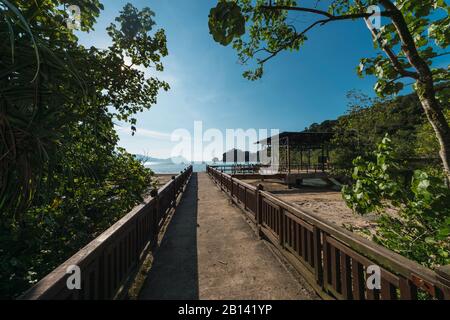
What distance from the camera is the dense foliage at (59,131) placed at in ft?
5.56

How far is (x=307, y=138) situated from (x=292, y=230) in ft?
67.3

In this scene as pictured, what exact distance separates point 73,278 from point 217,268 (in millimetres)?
2461

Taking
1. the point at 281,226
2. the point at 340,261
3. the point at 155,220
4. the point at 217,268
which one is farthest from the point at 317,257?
the point at 155,220

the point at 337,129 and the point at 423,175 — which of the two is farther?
the point at 337,129

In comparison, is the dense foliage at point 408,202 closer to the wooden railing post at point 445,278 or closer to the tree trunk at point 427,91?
the tree trunk at point 427,91

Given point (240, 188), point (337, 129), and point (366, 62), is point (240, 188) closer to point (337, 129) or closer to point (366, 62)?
point (366, 62)

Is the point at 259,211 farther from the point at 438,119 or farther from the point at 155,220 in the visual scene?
the point at 438,119

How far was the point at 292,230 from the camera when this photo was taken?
3.35 meters

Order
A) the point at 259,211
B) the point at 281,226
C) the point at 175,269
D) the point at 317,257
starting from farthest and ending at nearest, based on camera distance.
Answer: the point at 259,211 < the point at 281,226 < the point at 175,269 < the point at 317,257

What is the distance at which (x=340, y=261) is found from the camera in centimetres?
229

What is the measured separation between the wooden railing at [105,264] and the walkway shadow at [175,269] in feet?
1.21

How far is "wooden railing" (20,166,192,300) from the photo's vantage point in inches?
53.1
